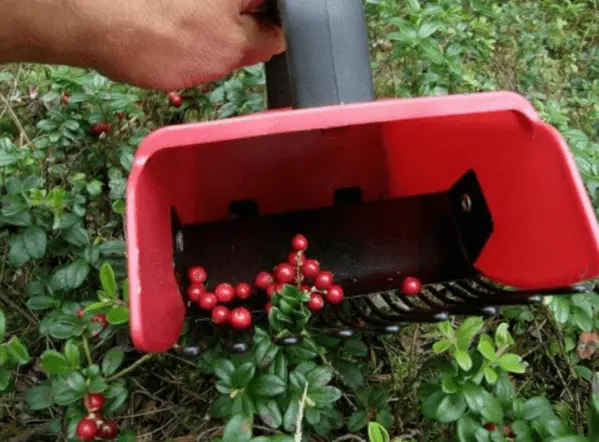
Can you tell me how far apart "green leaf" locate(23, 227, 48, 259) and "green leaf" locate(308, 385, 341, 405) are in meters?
0.67

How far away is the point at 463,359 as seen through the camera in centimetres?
112

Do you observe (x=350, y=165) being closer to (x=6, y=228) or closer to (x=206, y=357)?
(x=206, y=357)

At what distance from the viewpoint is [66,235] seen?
4.63 feet

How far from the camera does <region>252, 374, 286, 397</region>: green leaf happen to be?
1.10 m

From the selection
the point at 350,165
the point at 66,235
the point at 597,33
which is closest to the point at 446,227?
the point at 350,165

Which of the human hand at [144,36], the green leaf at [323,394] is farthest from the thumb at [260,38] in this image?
the green leaf at [323,394]

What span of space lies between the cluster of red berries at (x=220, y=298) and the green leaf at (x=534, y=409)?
1.75 ft

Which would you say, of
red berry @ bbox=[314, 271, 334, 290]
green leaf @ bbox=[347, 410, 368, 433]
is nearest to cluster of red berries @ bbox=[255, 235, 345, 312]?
red berry @ bbox=[314, 271, 334, 290]

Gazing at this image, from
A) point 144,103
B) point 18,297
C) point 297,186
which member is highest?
point 144,103

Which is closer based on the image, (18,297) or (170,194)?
(170,194)

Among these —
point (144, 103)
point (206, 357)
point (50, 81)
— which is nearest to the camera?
point (206, 357)

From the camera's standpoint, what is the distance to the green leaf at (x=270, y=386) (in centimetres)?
110

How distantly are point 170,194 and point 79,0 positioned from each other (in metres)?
0.41

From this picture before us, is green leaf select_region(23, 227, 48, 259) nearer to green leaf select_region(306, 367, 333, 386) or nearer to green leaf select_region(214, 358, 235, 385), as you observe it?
green leaf select_region(214, 358, 235, 385)
